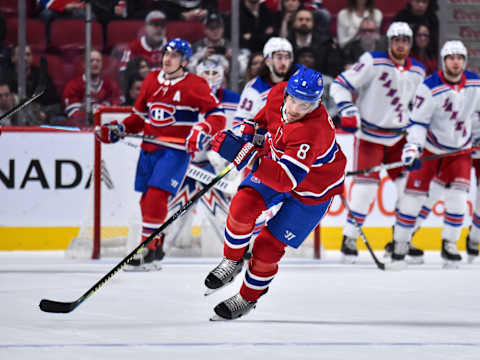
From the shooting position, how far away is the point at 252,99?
6.09m

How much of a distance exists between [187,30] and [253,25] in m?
0.51

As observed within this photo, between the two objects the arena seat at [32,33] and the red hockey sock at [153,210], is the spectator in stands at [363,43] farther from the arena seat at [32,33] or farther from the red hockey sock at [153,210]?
the red hockey sock at [153,210]

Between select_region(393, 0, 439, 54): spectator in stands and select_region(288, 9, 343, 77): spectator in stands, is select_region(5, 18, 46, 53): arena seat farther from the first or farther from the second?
select_region(393, 0, 439, 54): spectator in stands

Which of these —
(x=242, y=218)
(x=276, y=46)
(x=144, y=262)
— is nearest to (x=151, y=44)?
(x=276, y=46)

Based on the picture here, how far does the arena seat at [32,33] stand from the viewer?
278 inches

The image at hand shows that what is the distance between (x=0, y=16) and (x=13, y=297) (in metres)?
3.18

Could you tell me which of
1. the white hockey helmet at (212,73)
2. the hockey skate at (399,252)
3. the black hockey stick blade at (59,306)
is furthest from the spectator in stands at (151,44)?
the black hockey stick blade at (59,306)

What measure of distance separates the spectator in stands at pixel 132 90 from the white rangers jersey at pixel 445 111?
6.33ft

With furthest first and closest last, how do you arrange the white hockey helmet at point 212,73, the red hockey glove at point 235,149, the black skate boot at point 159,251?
1. the white hockey helmet at point 212,73
2. the black skate boot at point 159,251
3. the red hockey glove at point 235,149

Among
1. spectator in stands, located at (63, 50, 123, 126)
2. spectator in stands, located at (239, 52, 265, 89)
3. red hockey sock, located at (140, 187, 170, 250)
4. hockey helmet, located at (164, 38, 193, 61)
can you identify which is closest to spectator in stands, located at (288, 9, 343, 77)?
spectator in stands, located at (239, 52, 265, 89)

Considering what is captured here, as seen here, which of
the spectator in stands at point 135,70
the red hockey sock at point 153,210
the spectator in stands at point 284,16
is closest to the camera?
the red hockey sock at point 153,210

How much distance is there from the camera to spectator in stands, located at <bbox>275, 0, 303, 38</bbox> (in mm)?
7621

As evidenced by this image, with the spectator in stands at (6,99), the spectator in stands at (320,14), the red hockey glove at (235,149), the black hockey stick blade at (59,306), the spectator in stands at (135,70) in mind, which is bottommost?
the black hockey stick blade at (59,306)

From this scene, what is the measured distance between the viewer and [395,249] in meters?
6.31
